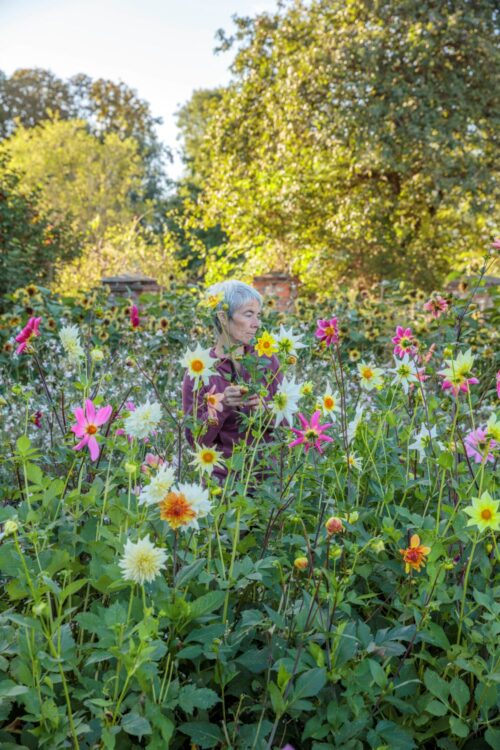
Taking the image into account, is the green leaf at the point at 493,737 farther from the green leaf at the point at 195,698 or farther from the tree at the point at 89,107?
the tree at the point at 89,107

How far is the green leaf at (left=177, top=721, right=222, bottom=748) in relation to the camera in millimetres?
997

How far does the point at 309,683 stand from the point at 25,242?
7.61 meters

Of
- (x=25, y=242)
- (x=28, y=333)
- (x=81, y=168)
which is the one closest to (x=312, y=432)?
(x=28, y=333)

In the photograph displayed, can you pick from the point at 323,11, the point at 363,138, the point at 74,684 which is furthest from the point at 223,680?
the point at 323,11

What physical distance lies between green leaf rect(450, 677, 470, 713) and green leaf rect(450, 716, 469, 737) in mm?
20

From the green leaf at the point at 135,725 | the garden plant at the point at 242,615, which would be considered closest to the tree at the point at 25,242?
the garden plant at the point at 242,615

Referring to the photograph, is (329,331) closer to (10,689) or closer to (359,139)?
(10,689)

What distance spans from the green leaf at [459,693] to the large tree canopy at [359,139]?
1026 cm

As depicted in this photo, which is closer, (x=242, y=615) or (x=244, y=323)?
(x=242, y=615)

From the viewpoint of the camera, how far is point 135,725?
0.88 metres

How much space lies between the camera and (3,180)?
24.8 ft

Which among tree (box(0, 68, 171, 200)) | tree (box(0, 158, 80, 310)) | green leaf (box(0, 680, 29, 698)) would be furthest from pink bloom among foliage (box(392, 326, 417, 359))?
tree (box(0, 68, 171, 200))

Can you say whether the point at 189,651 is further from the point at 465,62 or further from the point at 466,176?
the point at 465,62

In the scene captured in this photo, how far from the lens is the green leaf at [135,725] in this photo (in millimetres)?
873
